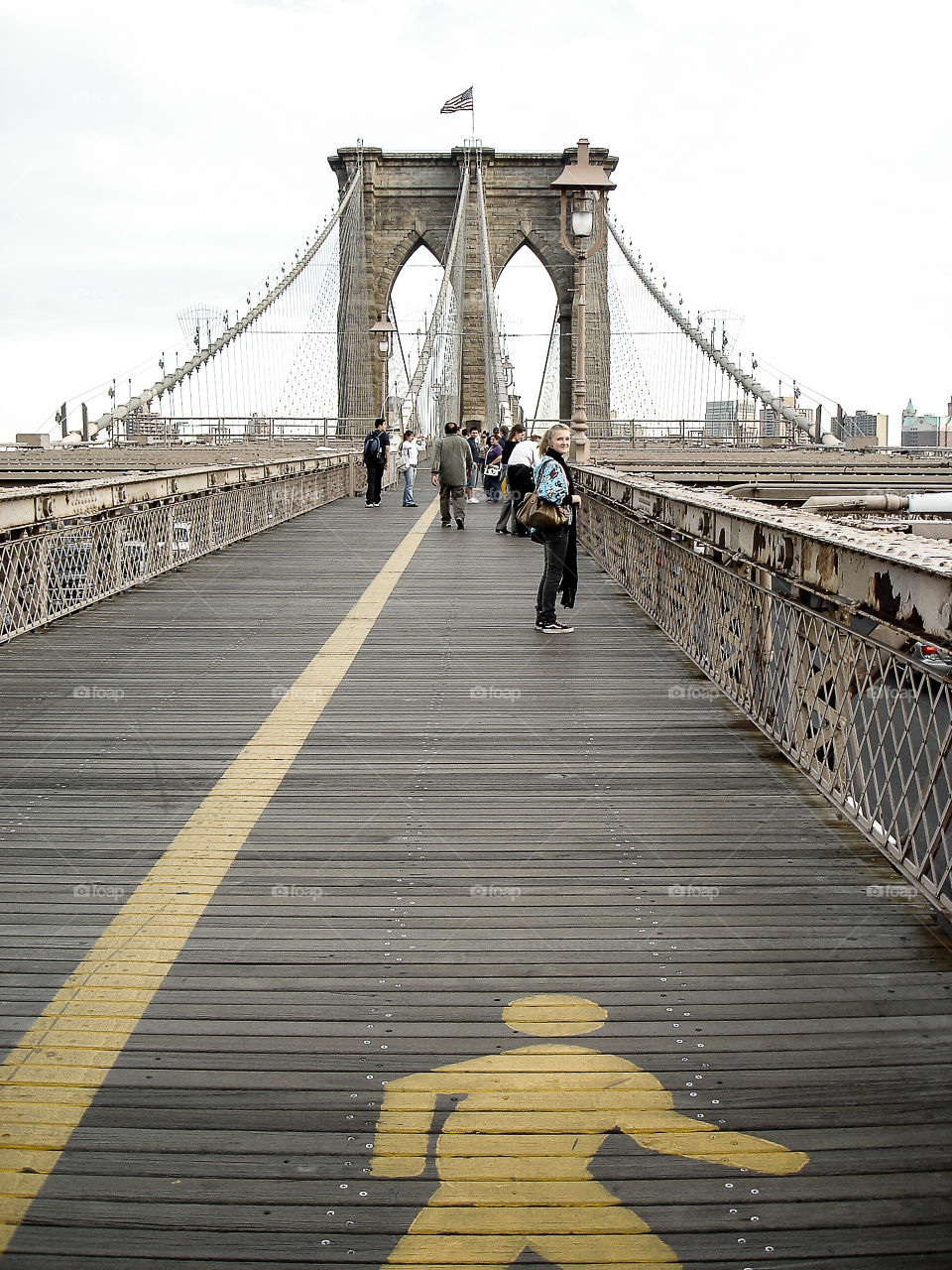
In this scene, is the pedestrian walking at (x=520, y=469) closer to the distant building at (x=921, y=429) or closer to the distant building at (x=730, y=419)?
the distant building at (x=730, y=419)

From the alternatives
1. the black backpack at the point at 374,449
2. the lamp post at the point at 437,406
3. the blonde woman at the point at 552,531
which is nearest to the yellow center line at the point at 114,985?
the blonde woman at the point at 552,531

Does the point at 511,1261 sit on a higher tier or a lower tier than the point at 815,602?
lower

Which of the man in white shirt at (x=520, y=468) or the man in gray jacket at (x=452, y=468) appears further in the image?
the man in gray jacket at (x=452, y=468)

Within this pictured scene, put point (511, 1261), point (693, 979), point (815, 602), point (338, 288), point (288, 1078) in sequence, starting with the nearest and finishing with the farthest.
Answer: point (511, 1261)
point (288, 1078)
point (693, 979)
point (815, 602)
point (338, 288)

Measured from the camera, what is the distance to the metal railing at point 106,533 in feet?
28.8

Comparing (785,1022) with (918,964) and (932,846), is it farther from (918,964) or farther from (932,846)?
(932,846)

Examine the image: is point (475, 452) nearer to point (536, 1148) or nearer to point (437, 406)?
point (437, 406)

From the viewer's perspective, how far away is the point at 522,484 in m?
16.2

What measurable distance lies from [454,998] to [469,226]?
57.7 meters

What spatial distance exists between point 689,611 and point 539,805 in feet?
11.6

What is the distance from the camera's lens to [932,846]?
151 inches

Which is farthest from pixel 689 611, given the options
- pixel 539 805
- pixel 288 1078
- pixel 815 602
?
pixel 288 1078

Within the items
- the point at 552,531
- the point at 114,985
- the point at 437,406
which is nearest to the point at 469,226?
the point at 437,406

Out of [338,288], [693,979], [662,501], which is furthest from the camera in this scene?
[338,288]
